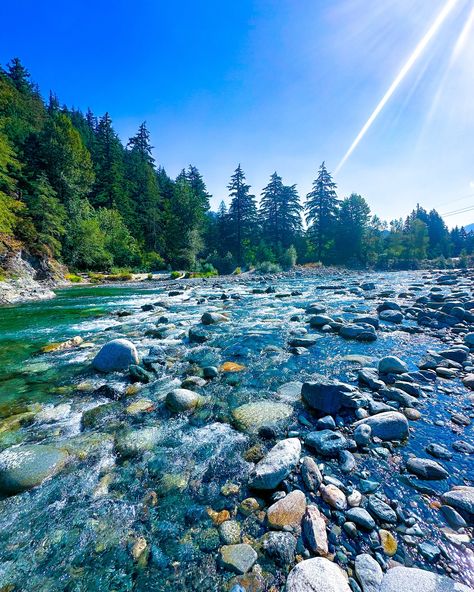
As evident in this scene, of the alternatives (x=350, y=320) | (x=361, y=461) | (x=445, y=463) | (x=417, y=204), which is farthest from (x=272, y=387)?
(x=417, y=204)

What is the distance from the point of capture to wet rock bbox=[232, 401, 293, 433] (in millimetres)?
3082

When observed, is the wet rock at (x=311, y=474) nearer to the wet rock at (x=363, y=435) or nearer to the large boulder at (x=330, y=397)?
the wet rock at (x=363, y=435)

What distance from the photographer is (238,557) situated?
1653mm

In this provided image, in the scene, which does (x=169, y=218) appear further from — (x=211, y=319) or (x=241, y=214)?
(x=211, y=319)

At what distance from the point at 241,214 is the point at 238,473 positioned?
146 feet

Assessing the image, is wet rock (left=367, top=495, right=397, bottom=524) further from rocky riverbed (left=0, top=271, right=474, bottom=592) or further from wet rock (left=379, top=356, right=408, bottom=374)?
wet rock (left=379, top=356, right=408, bottom=374)

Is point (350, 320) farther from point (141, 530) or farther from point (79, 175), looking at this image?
point (79, 175)

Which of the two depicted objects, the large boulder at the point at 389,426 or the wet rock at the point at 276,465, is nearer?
the wet rock at the point at 276,465

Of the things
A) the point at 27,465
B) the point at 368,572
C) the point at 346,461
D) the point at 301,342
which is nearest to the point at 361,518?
the point at 368,572

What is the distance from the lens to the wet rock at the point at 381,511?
73.4 inches

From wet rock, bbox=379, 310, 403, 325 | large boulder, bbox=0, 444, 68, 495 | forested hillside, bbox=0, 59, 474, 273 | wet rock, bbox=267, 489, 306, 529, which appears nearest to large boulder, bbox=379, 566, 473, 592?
wet rock, bbox=267, 489, 306, 529

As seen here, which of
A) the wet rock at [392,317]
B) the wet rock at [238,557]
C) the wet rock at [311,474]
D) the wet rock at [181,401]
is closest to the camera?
the wet rock at [238,557]

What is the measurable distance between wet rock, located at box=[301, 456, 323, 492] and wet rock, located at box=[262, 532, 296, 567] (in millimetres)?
458

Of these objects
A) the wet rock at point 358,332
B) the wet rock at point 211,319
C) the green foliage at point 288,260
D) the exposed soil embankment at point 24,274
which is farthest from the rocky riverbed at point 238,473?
the green foliage at point 288,260
